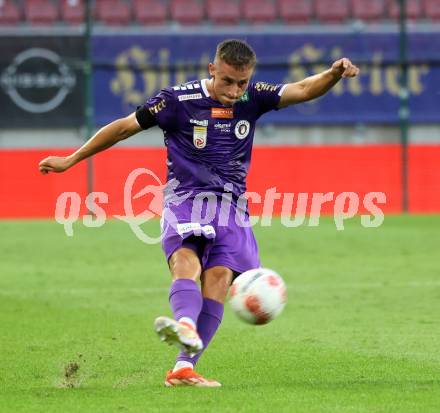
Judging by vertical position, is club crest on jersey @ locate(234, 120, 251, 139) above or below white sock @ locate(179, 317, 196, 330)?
above

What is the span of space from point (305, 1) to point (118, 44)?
506 centimetres

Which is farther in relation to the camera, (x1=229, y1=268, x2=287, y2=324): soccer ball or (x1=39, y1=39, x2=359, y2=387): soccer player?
(x1=39, y1=39, x2=359, y2=387): soccer player

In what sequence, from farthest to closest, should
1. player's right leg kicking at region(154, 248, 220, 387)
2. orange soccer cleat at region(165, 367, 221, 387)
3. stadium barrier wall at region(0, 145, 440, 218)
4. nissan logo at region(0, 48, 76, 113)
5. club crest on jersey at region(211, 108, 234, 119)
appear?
nissan logo at region(0, 48, 76, 113)
stadium barrier wall at region(0, 145, 440, 218)
club crest on jersey at region(211, 108, 234, 119)
orange soccer cleat at region(165, 367, 221, 387)
player's right leg kicking at region(154, 248, 220, 387)

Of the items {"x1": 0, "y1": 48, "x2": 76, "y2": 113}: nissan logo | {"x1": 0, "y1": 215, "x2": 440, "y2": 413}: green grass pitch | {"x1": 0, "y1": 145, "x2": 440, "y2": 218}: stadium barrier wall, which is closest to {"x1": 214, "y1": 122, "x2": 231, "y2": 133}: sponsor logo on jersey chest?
{"x1": 0, "y1": 215, "x2": 440, "y2": 413}: green grass pitch

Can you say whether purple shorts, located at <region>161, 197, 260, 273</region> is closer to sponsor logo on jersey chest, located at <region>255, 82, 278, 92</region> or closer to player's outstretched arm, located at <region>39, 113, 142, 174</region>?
player's outstretched arm, located at <region>39, 113, 142, 174</region>

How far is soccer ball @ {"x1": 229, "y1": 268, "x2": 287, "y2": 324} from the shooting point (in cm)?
618

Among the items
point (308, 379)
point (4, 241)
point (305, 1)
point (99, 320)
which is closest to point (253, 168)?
point (4, 241)

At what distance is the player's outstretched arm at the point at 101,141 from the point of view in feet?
21.6

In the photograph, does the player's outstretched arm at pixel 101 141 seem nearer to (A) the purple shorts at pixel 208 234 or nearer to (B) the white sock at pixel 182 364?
(A) the purple shorts at pixel 208 234

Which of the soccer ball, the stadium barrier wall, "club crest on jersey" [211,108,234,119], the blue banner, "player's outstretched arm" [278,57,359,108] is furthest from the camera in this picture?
the blue banner

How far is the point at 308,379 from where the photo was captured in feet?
21.9

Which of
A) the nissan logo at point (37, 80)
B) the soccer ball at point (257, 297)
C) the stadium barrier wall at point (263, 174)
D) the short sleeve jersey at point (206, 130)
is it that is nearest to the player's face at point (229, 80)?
the short sleeve jersey at point (206, 130)

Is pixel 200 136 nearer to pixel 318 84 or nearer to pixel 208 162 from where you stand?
pixel 208 162

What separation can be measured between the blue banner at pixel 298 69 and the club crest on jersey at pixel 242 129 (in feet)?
49.3
